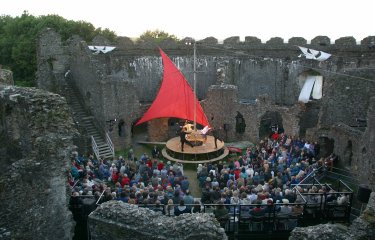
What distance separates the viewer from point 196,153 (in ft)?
68.9

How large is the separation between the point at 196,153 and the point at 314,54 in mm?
13281

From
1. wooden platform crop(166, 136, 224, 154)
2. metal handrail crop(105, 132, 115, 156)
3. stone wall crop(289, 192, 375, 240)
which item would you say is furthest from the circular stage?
stone wall crop(289, 192, 375, 240)

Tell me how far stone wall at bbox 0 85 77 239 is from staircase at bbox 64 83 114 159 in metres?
8.97

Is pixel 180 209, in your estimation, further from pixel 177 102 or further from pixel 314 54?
pixel 314 54

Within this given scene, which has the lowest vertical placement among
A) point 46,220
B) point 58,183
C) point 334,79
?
point 46,220

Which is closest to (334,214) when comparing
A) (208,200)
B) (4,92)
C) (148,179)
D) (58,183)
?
(208,200)

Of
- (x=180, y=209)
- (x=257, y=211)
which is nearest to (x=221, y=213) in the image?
(x=257, y=211)

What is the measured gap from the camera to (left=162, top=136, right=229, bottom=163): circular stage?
2108 cm

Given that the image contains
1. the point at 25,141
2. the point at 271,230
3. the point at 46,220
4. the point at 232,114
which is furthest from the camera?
the point at 232,114

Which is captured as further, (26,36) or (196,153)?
(26,36)

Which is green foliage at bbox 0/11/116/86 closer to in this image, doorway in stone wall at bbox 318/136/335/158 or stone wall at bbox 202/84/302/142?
stone wall at bbox 202/84/302/142

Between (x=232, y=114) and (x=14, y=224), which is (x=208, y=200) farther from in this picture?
(x=232, y=114)

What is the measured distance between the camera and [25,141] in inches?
476

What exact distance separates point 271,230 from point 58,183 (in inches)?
267
